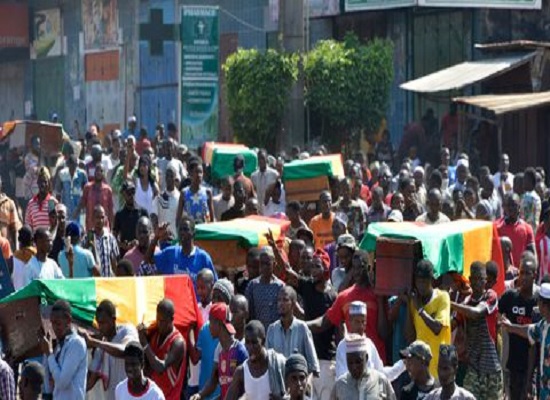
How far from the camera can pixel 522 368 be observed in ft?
44.0

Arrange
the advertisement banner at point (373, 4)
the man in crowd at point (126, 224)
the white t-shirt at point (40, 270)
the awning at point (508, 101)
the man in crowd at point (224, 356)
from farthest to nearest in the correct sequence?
the advertisement banner at point (373, 4) < the awning at point (508, 101) < the man in crowd at point (126, 224) < the white t-shirt at point (40, 270) < the man in crowd at point (224, 356)

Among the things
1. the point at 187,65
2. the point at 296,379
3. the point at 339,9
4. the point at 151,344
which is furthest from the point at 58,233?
the point at 339,9

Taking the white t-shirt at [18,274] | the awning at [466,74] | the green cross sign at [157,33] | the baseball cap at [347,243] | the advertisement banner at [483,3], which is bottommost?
the white t-shirt at [18,274]

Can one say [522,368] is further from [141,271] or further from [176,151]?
[176,151]

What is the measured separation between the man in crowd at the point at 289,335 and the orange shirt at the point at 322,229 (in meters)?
5.00

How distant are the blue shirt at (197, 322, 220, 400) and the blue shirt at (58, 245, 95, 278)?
11.5 ft

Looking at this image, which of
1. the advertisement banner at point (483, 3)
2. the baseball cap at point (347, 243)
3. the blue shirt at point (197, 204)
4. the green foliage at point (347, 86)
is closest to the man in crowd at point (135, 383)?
the baseball cap at point (347, 243)

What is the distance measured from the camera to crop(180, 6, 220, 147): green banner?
28.1 metres

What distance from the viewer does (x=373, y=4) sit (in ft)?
103

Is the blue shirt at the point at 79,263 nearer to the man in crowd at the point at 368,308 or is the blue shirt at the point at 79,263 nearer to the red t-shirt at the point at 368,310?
the man in crowd at the point at 368,308

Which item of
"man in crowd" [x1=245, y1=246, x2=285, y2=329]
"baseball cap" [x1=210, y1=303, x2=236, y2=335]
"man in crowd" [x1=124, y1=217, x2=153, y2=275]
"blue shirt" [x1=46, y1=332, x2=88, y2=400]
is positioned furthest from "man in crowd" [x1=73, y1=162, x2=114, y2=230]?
"blue shirt" [x1=46, y1=332, x2=88, y2=400]

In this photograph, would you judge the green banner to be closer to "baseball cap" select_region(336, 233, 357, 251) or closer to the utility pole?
the utility pole

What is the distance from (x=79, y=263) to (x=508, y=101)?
440 inches

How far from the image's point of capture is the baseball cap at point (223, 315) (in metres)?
12.1
